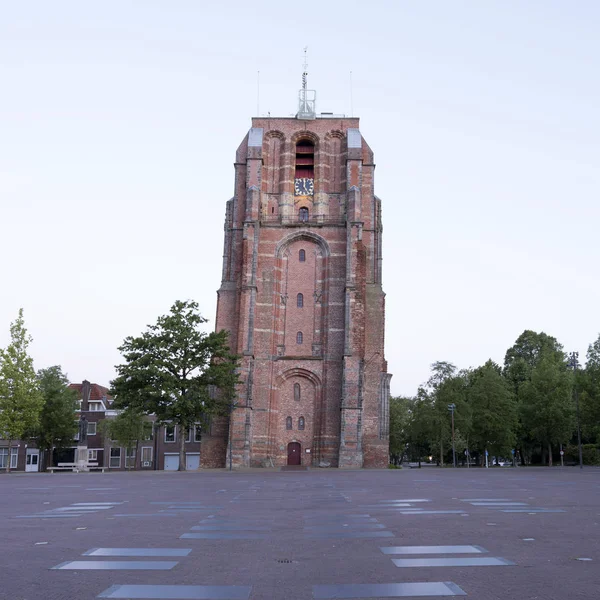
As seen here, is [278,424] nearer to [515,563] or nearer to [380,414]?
[380,414]

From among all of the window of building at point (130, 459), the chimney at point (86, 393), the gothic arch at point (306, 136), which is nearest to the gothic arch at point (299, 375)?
the gothic arch at point (306, 136)

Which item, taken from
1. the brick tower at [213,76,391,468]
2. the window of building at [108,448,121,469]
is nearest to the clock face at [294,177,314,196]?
the brick tower at [213,76,391,468]

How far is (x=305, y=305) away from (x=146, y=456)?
31993 millimetres

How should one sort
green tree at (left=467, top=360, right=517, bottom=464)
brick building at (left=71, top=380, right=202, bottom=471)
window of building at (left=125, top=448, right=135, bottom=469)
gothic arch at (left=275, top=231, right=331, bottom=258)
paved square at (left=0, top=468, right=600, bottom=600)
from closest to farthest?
paved square at (left=0, top=468, right=600, bottom=600)
gothic arch at (left=275, top=231, right=331, bottom=258)
green tree at (left=467, top=360, right=517, bottom=464)
brick building at (left=71, top=380, right=202, bottom=471)
window of building at (left=125, top=448, right=135, bottom=469)

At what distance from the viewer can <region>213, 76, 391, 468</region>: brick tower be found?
183ft

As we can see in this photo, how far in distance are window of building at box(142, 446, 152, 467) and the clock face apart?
35480 mm

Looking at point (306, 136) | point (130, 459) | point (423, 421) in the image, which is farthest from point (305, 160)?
point (130, 459)

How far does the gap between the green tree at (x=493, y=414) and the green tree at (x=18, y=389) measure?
1644 inches

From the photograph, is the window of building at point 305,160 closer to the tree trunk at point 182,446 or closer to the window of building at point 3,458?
the tree trunk at point 182,446

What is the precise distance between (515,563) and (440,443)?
75824mm

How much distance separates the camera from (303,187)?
206 feet

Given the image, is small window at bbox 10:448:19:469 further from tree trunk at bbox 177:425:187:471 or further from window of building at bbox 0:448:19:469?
tree trunk at bbox 177:425:187:471

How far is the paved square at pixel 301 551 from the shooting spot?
271 inches

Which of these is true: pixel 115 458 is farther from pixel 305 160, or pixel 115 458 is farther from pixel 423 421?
pixel 305 160
